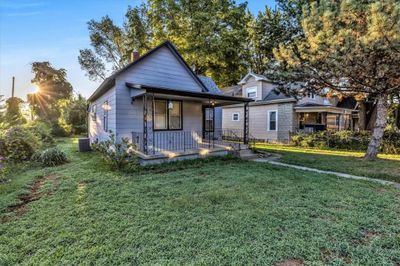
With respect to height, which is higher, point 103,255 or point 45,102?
point 45,102

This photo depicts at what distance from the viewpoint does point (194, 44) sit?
20203 millimetres

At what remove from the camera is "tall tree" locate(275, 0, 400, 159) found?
6.89 meters

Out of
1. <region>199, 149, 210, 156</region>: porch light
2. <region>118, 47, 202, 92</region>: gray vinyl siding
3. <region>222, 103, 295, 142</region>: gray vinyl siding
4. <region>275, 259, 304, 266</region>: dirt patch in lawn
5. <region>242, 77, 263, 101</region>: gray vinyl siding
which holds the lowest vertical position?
<region>275, 259, 304, 266</region>: dirt patch in lawn

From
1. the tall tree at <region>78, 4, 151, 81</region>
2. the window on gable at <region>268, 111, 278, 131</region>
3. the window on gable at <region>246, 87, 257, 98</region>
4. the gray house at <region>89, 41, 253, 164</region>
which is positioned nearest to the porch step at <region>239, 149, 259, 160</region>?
the gray house at <region>89, 41, 253, 164</region>

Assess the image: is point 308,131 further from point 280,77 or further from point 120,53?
point 120,53

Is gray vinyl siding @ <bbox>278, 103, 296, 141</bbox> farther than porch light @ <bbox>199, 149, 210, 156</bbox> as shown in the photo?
Yes

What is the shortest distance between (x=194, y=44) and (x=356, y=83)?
14.3 meters

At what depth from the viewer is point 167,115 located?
33.9 feet

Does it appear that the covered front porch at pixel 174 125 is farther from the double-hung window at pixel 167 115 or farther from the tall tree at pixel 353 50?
the tall tree at pixel 353 50

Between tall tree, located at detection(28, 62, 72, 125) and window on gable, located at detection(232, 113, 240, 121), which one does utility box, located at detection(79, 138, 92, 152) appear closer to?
window on gable, located at detection(232, 113, 240, 121)

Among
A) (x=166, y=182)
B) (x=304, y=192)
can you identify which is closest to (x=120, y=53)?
(x=166, y=182)

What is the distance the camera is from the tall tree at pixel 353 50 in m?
6.89

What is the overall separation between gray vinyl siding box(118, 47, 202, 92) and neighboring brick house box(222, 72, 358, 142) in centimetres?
785

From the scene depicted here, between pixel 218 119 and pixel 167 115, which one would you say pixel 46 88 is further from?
pixel 167 115
